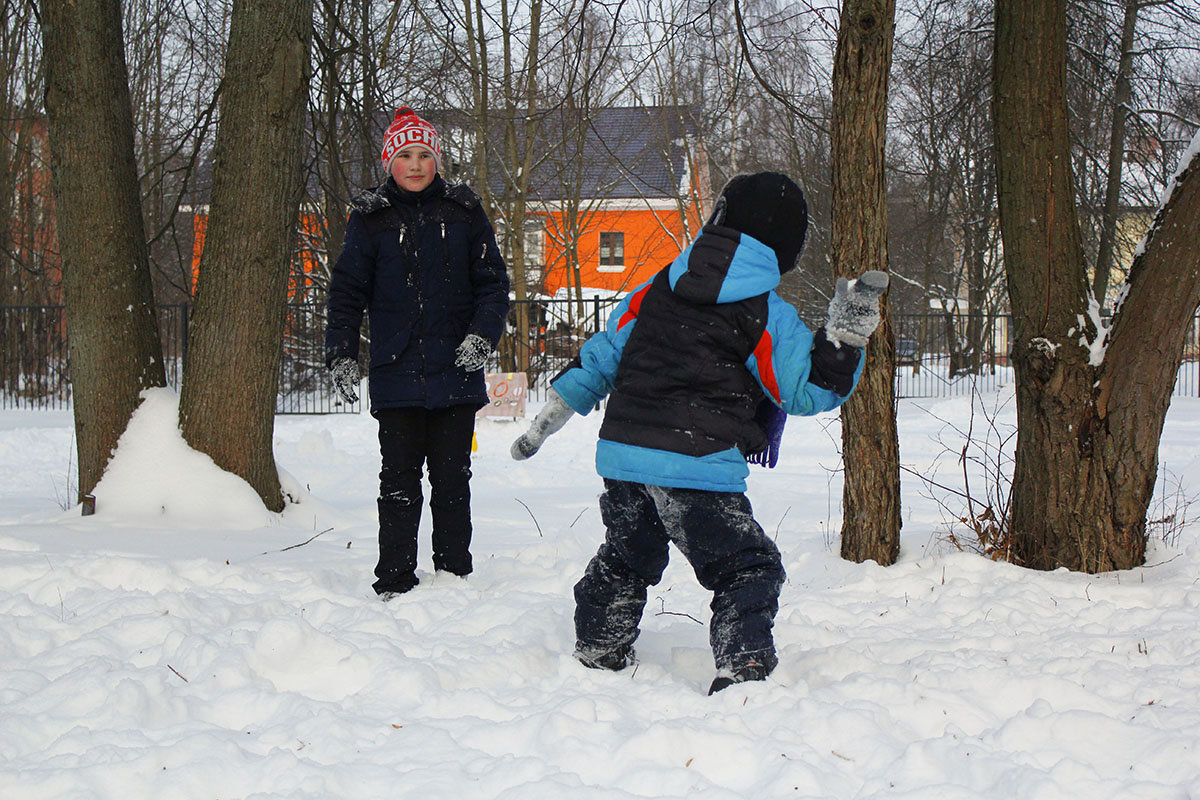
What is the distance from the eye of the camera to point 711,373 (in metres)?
2.77

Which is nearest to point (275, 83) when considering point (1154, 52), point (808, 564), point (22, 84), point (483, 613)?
point (483, 613)

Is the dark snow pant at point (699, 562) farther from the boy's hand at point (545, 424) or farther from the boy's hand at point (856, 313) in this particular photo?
the boy's hand at point (856, 313)

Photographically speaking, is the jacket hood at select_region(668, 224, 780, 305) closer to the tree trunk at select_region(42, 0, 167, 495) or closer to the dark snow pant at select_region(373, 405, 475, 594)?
the dark snow pant at select_region(373, 405, 475, 594)

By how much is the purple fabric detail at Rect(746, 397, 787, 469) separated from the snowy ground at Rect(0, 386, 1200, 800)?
616mm

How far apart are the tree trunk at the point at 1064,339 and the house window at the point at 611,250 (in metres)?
28.5

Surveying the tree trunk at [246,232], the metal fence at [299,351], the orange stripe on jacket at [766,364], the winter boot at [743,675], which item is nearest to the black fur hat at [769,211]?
the orange stripe on jacket at [766,364]

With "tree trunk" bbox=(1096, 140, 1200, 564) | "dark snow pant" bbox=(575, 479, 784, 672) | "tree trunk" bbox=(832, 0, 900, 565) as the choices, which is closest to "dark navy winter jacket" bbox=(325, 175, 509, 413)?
"dark snow pant" bbox=(575, 479, 784, 672)

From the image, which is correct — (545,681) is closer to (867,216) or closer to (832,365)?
(832,365)

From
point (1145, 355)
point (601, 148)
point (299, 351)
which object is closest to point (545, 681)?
point (1145, 355)

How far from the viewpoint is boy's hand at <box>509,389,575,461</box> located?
308cm

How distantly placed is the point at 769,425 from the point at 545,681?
0.97 meters

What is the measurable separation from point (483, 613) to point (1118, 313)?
2787mm

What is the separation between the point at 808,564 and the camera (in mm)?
4566

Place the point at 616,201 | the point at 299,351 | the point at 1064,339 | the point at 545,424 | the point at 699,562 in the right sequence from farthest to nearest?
1. the point at 616,201
2. the point at 299,351
3. the point at 1064,339
4. the point at 545,424
5. the point at 699,562
